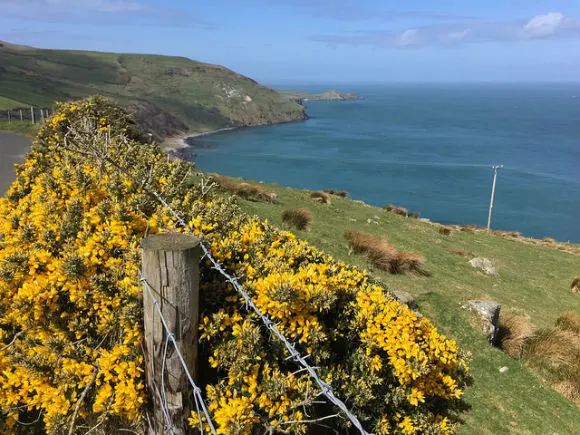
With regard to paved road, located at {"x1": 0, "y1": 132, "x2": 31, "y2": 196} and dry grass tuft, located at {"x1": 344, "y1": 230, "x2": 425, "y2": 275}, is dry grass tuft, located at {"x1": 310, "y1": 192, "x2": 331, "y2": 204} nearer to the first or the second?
dry grass tuft, located at {"x1": 344, "y1": 230, "x2": 425, "y2": 275}

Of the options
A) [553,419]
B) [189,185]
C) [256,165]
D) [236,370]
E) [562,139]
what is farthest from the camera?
[562,139]

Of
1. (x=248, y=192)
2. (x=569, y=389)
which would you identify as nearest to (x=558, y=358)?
(x=569, y=389)

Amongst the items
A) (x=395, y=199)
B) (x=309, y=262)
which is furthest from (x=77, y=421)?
(x=395, y=199)

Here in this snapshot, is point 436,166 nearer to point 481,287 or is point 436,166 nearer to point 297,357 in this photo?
point 481,287

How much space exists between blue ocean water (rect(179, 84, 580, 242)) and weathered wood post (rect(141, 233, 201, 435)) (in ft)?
234

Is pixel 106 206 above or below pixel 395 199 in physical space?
above

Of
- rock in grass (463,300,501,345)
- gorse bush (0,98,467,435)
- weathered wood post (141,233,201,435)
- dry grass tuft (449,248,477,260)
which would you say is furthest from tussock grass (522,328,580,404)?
weathered wood post (141,233,201,435)

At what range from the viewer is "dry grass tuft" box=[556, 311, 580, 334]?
13305mm

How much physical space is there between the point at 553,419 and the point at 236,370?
891 cm

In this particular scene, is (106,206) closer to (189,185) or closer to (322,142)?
(189,185)

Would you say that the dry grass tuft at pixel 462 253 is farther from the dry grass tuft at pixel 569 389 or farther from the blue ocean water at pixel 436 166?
the blue ocean water at pixel 436 166

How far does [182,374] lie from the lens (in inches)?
132

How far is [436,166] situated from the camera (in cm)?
10862

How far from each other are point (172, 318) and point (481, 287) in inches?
602
